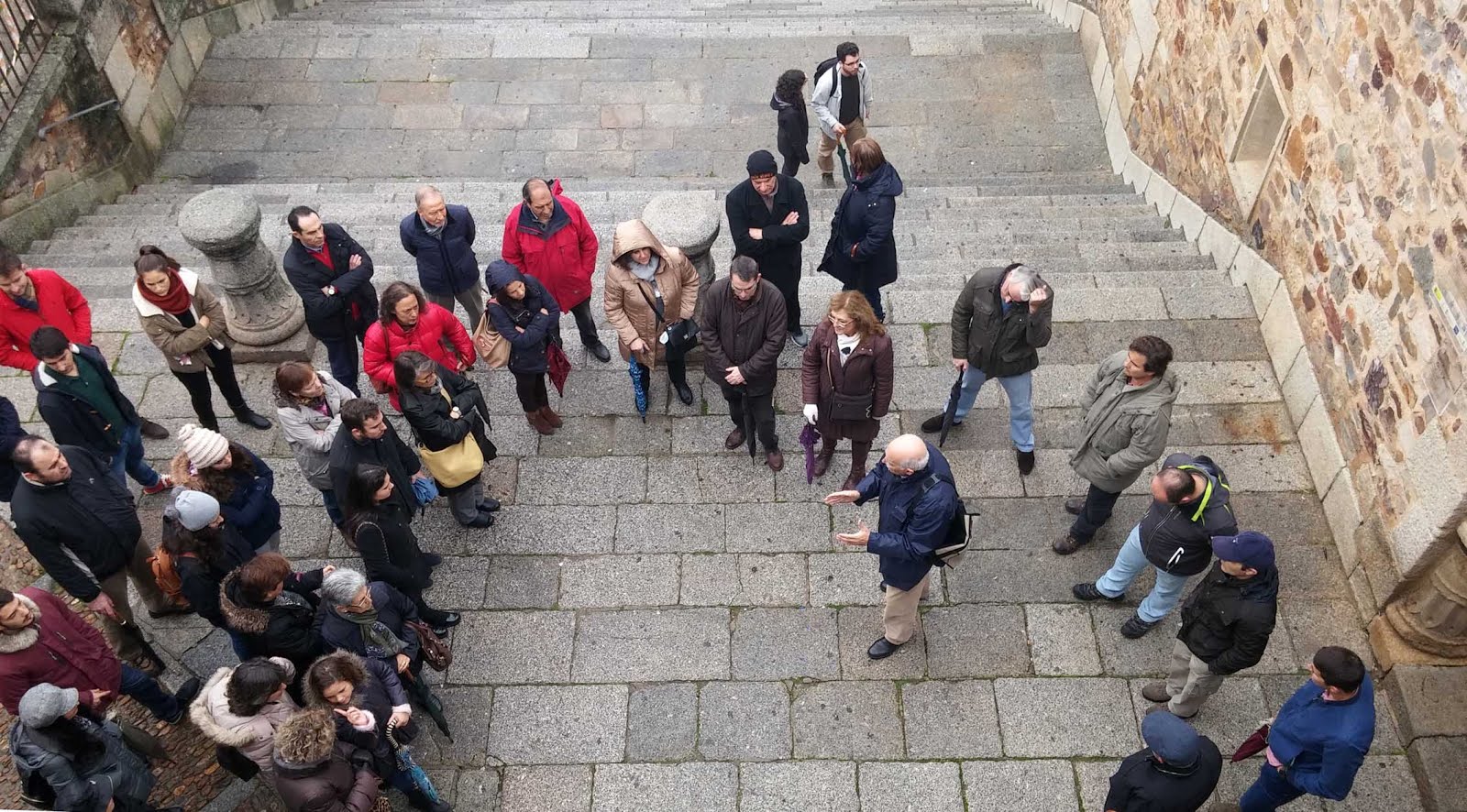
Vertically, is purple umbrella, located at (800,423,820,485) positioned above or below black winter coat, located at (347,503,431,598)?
below

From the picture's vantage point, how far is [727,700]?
5.74m

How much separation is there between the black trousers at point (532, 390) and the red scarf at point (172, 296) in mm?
2024

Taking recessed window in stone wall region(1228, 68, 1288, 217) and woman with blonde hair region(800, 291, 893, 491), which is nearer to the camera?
woman with blonde hair region(800, 291, 893, 491)

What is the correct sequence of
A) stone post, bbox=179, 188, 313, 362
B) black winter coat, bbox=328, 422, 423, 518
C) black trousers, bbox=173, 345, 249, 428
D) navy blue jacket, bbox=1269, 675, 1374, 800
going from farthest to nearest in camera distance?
stone post, bbox=179, 188, 313, 362
black trousers, bbox=173, 345, 249, 428
black winter coat, bbox=328, 422, 423, 518
navy blue jacket, bbox=1269, 675, 1374, 800

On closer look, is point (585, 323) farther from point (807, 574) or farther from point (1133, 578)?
point (1133, 578)

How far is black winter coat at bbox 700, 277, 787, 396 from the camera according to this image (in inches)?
243

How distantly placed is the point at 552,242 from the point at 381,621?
9.34 feet

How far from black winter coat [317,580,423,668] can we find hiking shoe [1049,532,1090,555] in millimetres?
3725

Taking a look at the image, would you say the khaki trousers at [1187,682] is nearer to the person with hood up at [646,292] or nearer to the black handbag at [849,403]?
the black handbag at [849,403]

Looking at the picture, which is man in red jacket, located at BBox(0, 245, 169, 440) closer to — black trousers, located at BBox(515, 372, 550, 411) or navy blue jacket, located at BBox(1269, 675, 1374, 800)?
black trousers, located at BBox(515, 372, 550, 411)

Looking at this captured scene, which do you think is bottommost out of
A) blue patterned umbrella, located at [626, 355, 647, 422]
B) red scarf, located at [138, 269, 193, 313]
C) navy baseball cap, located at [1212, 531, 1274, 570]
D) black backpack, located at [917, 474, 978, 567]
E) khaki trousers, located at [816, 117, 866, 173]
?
khaki trousers, located at [816, 117, 866, 173]

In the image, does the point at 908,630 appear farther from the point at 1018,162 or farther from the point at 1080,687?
the point at 1018,162

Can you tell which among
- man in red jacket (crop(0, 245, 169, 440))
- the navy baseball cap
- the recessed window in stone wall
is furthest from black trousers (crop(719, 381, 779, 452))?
the recessed window in stone wall

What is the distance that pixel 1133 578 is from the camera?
6.05m
